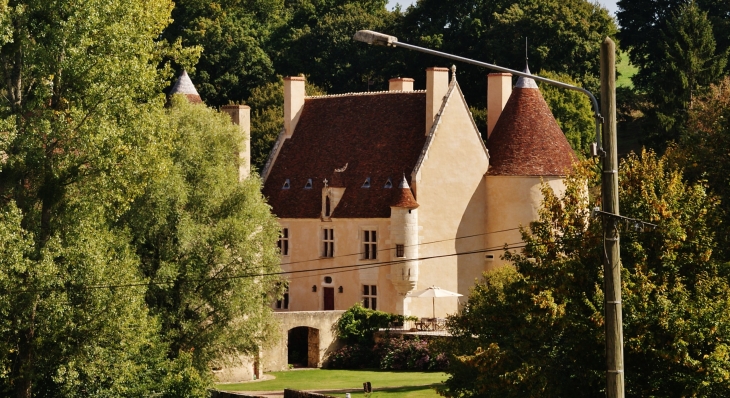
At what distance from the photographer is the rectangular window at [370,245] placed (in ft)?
194

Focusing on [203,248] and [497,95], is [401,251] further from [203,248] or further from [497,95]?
[203,248]

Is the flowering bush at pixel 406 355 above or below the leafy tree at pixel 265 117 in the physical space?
below

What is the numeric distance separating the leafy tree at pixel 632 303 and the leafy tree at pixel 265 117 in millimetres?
42367

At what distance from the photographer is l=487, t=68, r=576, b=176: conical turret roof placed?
5828 centimetres

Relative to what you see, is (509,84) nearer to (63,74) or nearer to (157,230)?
(157,230)

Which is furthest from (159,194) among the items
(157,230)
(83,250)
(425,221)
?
(425,221)

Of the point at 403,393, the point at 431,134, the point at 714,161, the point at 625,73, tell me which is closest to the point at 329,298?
the point at 431,134

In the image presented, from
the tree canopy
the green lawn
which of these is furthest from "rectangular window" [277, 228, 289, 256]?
the tree canopy

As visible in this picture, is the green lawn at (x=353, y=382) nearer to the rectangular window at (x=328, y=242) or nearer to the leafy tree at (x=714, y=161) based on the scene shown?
the rectangular window at (x=328, y=242)

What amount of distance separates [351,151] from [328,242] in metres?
3.97

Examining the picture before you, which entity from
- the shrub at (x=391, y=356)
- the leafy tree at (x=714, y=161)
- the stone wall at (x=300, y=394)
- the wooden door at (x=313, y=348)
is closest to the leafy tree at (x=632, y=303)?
the leafy tree at (x=714, y=161)


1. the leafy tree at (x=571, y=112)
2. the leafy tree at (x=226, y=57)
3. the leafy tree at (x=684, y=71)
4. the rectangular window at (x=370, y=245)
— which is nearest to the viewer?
the rectangular window at (x=370, y=245)

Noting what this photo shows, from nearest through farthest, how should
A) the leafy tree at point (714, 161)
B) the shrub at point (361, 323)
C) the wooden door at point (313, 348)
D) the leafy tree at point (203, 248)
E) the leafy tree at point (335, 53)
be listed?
the leafy tree at point (714, 161)
the leafy tree at point (203, 248)
the shrub at point (361, 323)
the wooden door at point (313, 348)
the leafy tree at point (335, 53)

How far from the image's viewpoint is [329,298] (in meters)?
61.2
